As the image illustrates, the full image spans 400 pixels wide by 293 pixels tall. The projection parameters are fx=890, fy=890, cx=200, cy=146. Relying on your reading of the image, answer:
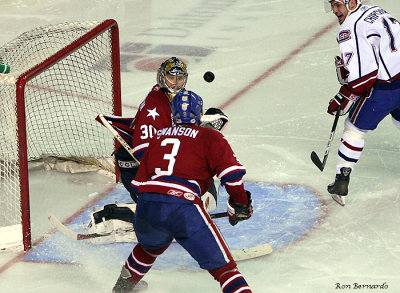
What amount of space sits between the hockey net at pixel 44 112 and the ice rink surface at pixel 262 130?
0.13 meters

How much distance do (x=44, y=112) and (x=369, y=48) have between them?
7.31ft

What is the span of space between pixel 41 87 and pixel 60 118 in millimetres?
489

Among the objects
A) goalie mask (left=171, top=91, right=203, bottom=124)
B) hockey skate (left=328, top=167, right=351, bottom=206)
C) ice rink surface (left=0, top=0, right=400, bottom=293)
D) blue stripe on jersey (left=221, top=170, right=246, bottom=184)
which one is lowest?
ice rink surface (left=0, top=0, right=400, bottom=293)

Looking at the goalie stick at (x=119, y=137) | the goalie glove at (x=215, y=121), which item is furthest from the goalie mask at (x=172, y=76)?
the goalie stick at (x=119, y=137)

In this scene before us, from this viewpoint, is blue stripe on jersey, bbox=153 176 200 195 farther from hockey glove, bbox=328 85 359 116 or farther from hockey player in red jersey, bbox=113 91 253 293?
hockey glove, bbox=328 85 359 116

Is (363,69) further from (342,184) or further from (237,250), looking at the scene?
(237,250)

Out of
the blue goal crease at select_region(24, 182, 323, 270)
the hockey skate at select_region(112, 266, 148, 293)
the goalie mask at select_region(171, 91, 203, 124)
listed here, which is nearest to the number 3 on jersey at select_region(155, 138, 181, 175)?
the goalie mask at select_region(171, 91, 203, 124)

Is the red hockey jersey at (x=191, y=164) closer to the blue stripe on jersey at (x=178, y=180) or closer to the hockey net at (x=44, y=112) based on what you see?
the blue stripe on jersey at (x=178, y=180)

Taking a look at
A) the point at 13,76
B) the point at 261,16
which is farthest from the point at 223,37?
the point at 13,76

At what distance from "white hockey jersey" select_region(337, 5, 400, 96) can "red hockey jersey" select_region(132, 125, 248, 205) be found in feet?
3.97

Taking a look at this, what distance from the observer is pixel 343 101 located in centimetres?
458

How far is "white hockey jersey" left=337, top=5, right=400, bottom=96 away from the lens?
434 centimetres

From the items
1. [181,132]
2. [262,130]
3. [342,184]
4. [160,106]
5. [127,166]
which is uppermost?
[181,132]

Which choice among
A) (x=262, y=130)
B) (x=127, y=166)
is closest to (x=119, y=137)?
(x=127, y=166)
